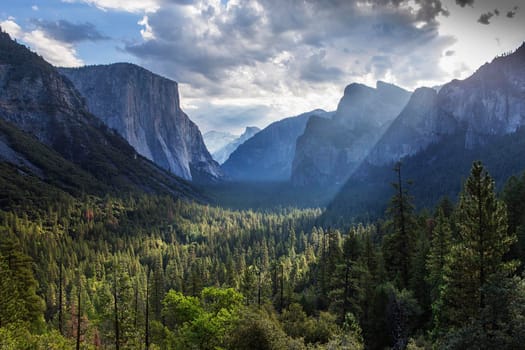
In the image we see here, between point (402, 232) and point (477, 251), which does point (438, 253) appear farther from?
point (477, 251)

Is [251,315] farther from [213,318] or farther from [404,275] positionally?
[404,275]

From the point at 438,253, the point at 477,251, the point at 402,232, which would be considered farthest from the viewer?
the point at 402,232

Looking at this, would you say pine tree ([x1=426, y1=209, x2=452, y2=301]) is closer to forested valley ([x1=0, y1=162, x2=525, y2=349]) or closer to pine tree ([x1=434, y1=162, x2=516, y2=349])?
forested valley ([x1=0, y1=162, x2=525, y2=349])

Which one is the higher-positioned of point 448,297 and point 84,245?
point 448,297

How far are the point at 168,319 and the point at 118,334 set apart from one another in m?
31.2

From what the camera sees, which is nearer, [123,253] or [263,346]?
[263,346]

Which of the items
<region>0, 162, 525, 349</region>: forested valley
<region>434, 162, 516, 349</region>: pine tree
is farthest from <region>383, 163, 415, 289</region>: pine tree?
<region>434, 162, 516, 349</region>: pine tree

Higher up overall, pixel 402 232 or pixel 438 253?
pixel 402 232

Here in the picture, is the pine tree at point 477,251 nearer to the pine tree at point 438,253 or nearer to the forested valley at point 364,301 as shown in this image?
the forested valley at point 364,301

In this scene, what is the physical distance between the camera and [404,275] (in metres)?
41.1

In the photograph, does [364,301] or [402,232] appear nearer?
[402,232]

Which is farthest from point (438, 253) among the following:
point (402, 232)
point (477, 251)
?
point (477, 251)

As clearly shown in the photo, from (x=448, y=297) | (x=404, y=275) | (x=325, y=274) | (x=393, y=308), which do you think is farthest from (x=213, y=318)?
(x=325, y=274)

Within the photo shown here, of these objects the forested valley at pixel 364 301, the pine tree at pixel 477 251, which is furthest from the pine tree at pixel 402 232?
the pine tree at pixel 477 251
